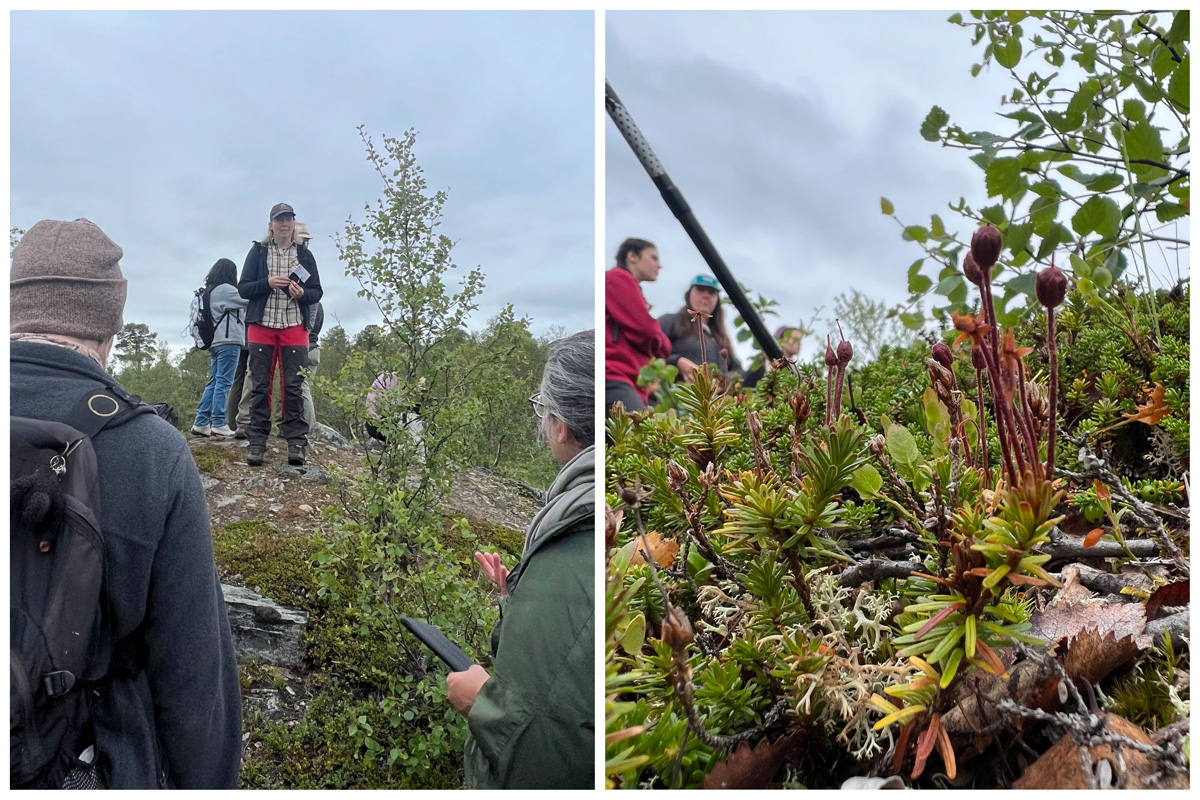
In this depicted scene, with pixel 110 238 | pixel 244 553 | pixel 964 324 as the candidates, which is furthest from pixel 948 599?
pixel 110 238

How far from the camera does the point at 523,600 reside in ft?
3.59

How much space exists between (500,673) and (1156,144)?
1.15m

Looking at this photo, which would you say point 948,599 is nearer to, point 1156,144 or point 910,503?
point 910,503

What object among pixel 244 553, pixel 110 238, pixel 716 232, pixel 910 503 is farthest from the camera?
pixel 244 553

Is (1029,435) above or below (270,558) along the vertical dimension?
above

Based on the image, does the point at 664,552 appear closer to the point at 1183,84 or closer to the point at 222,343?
the point at 222,343

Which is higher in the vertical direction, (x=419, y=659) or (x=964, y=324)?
(x=964, y=324)

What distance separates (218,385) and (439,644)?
55 cm

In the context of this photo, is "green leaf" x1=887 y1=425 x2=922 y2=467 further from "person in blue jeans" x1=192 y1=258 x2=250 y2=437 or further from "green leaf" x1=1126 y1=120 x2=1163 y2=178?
"person in blue jeans" x1=192 y1=258 x2=250 y2=437

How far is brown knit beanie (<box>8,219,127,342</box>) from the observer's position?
1104 mm

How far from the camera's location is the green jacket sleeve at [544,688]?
100 cm

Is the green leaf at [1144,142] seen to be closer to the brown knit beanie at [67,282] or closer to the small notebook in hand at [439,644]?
the small notebook in hand at [439,644]

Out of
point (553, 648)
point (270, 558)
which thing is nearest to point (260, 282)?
point (270, 558)

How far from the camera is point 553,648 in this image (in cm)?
103
